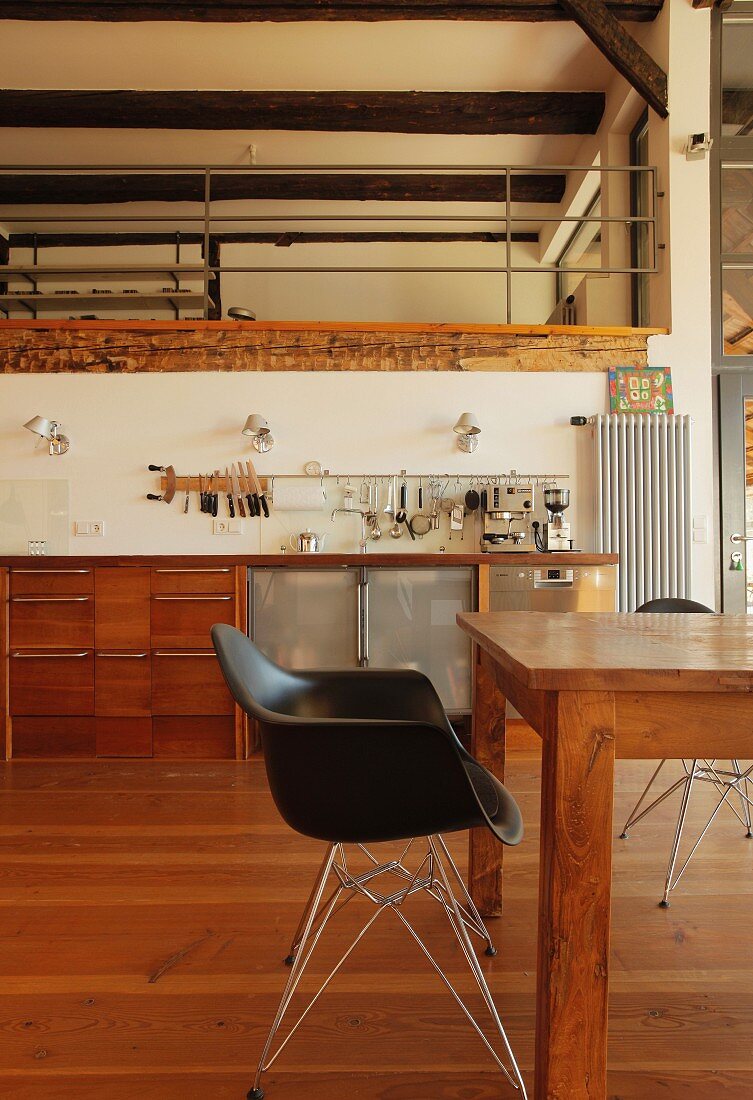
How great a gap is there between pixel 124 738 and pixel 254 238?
19.2 feet

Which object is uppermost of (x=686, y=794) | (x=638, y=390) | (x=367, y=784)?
(x=638, y=390)

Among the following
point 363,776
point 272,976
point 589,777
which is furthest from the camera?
point 272,976

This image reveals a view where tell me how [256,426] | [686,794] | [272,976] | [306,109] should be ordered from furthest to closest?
[306,109], [256,426], [686,794], [272,976]

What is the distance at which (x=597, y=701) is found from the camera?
1.05 metres

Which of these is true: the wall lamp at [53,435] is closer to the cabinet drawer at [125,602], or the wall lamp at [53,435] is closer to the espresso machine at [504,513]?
the cabinet drawer at [125,602]

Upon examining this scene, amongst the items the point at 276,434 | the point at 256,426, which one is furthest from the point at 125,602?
the point at 276,434

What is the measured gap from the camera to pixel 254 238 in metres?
7.52

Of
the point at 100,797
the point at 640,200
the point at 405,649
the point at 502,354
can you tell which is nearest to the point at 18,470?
the point at 100,797

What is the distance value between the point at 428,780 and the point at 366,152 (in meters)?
6.26

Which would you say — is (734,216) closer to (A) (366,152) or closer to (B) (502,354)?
(B) (502,354)

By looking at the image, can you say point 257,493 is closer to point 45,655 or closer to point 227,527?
point 227,527

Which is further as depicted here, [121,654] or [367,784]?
[121,654]

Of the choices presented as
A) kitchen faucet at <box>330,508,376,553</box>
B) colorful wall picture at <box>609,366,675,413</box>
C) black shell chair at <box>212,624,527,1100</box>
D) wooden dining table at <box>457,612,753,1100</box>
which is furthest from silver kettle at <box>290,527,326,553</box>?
wooden dining table at <box>457,612,753,1100</box>

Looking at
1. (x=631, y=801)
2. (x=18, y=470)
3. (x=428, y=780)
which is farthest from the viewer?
(x=18, y=470)
